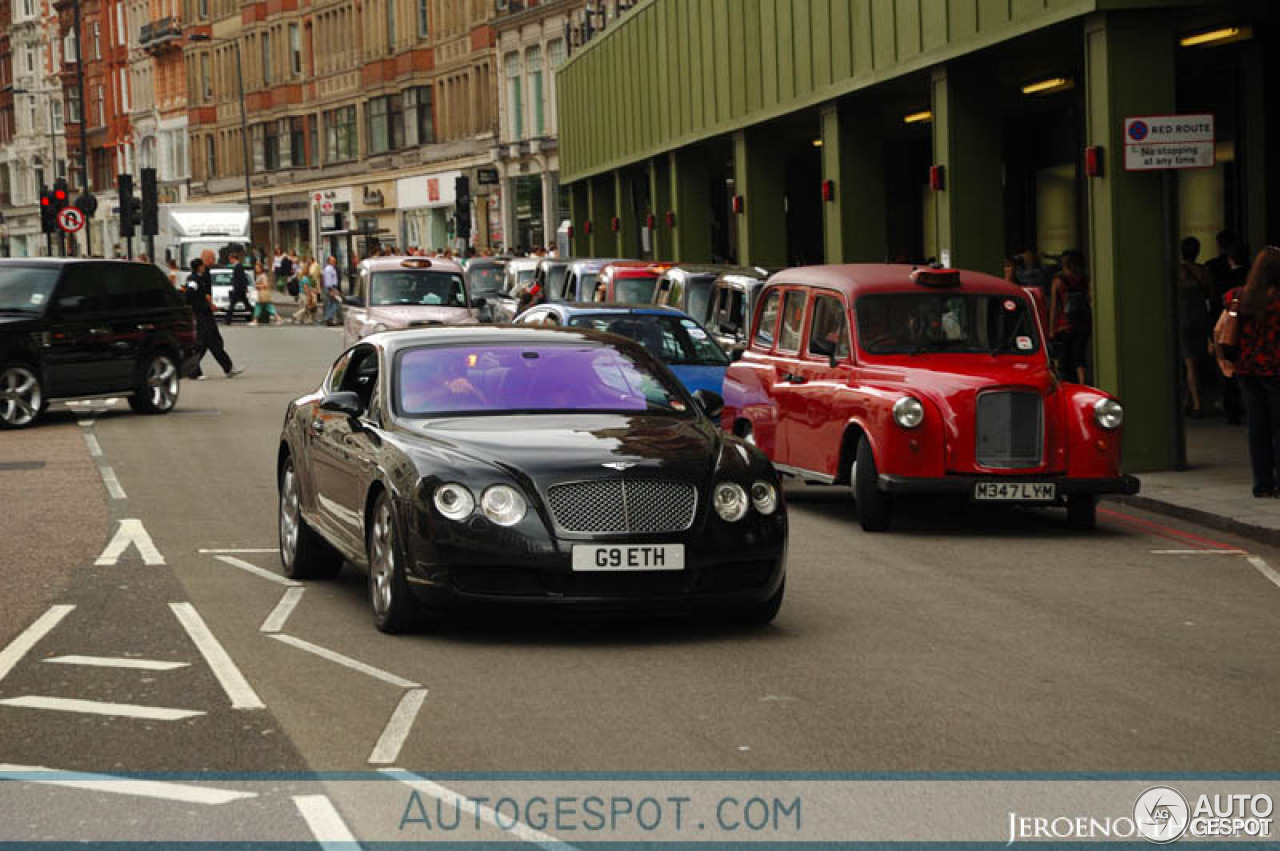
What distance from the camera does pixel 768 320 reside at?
55.0 feet

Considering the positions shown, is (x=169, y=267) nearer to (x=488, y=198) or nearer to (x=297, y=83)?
(x=488, y=198)

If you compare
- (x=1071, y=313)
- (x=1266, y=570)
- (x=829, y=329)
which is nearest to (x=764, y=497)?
(x=1266, y=570)

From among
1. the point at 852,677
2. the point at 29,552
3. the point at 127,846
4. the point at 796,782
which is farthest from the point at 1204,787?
the point at 29,552

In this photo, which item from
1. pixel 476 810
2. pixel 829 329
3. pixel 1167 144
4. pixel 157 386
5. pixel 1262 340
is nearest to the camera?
pixel 476 810

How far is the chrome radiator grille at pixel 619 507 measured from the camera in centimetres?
950

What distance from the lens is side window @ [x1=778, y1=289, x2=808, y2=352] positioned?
52.7 ft

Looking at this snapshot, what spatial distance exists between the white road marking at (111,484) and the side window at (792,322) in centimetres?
519

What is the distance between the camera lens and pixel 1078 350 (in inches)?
914

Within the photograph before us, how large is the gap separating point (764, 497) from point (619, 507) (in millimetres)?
730

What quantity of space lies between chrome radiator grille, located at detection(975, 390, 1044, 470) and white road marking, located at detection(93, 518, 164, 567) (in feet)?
17.1

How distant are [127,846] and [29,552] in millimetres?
7569

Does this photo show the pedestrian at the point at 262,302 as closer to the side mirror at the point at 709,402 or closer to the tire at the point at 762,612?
the side mirror at the point at 709,402

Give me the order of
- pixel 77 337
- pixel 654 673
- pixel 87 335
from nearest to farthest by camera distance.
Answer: pixel 654 673 → pixel 77 337 → pixel 87 335

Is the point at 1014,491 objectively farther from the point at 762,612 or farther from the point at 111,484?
the point at 111,484
